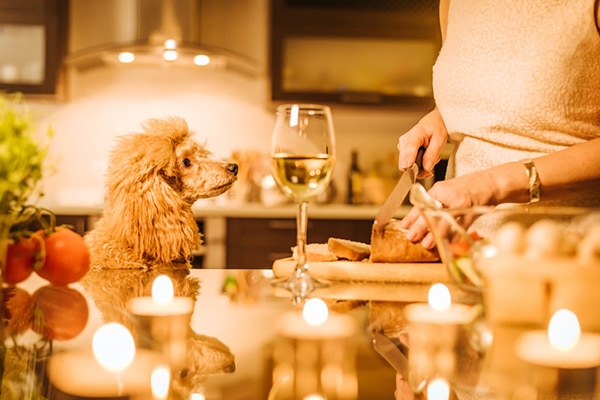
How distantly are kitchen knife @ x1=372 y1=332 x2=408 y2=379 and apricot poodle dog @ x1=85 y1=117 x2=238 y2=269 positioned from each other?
1.81 ft

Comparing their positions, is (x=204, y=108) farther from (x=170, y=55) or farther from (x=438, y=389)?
(x=438, y=389)

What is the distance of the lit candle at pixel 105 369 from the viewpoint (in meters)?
0.57

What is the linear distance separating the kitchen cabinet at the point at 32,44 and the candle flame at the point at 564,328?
3227mm

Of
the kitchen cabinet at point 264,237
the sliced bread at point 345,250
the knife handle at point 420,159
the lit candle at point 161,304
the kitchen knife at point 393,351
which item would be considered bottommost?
the kitchen cabinet at point 264,237

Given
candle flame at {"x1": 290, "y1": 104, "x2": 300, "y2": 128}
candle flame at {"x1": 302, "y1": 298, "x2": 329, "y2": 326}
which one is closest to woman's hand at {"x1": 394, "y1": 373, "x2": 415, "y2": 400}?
candle flame at {"x1": 302, "y1": 298, "x2": 329, "y2": 326}

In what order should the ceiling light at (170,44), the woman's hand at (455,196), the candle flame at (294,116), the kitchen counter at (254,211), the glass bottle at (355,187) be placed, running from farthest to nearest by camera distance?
the glass bottle at (355,187)
the ceiling light at (170,44)
the kitchen counter at (254,211)
the woman's hand at (455,196)
the candle flame at (294,116)

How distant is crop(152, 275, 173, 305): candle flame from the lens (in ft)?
3.09

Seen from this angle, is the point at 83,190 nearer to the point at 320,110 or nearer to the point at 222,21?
the point at 222,21

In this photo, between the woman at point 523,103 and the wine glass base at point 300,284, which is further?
the woman at point 523,103

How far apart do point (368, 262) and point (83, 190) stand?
112 inches

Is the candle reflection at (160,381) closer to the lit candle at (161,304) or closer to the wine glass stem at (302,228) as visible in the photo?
the lit candle at (161,304)

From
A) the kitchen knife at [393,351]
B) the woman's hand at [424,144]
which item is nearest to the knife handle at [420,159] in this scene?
the woman's hand at [424,144]

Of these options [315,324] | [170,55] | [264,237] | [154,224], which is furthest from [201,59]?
[315,324]

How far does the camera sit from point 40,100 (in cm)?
369
